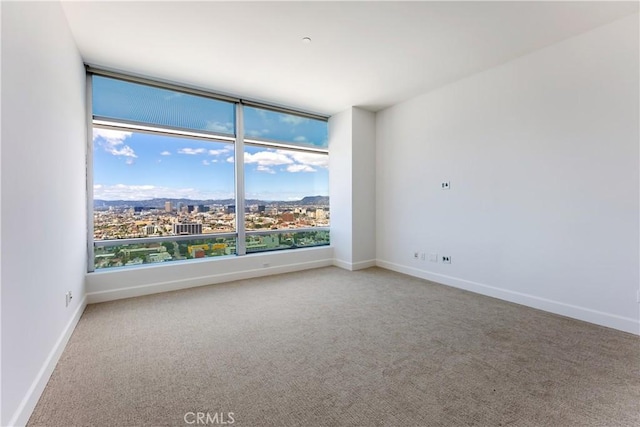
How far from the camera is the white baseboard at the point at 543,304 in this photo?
2.69 metres

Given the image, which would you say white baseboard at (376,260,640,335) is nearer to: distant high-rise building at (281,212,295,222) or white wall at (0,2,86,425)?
distant high-rise building at (281,212,295,222)

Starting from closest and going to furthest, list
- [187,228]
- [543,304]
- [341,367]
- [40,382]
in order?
[40,382], [341,367], [543,304], [187,228]

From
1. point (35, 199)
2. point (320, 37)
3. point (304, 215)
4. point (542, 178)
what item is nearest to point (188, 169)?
point (304, 215)

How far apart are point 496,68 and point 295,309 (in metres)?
3.81

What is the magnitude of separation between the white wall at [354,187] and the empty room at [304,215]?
5 cm

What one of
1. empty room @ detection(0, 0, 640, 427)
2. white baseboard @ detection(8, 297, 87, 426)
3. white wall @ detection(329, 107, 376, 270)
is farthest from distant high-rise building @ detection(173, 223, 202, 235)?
white wall @ detection(329, 107, 376, 270)

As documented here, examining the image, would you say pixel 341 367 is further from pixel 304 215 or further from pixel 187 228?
pixel 304 215

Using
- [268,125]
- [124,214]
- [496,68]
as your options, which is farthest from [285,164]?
[496,68]

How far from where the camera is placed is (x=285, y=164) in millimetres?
5207

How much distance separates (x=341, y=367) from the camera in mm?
2102

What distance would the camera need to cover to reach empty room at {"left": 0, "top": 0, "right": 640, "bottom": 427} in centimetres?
176

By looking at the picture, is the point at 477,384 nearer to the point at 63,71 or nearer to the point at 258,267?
the point at 258,267

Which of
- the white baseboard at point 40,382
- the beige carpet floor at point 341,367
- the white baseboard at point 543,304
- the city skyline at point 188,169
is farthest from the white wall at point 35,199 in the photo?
the white baseboard at point 543,304

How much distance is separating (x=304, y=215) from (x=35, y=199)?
3886 mm
